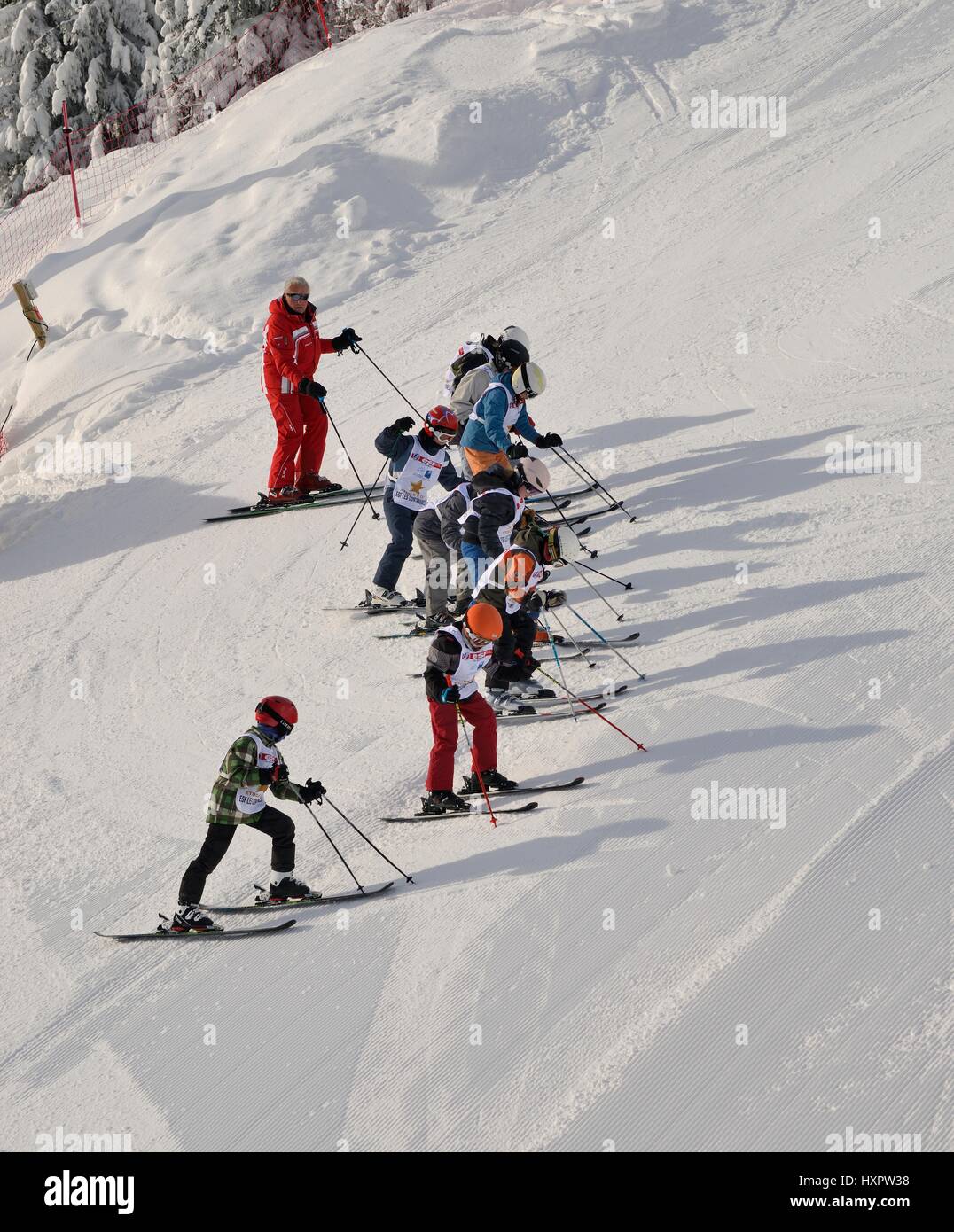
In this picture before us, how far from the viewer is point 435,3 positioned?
20406 millimetres

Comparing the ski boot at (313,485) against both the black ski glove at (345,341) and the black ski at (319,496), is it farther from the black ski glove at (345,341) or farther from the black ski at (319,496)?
the black ski glove at (345,341)

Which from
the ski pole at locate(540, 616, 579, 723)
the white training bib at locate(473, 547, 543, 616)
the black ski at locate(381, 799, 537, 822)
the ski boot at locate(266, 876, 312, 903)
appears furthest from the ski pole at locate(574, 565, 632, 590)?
the ski boot at locate(266, 876, 312, 903)

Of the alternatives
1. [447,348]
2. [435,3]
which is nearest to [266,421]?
[447,348]

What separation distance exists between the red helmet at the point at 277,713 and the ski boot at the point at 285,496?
4.91 meters

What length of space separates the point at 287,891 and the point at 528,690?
7.40 feet

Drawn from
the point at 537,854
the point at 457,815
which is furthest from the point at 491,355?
the point at 537,854

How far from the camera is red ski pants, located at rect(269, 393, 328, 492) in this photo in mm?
10945

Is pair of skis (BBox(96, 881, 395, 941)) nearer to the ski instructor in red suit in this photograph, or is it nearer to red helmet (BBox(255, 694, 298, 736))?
red helmet (BBox(255, 694, 298, 736))

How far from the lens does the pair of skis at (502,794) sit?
709 centimetres

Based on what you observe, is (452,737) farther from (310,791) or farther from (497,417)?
(497,417)

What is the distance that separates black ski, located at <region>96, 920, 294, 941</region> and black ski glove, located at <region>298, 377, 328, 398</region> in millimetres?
5138

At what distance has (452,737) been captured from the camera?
7.09 m

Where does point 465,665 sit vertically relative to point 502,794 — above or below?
above
